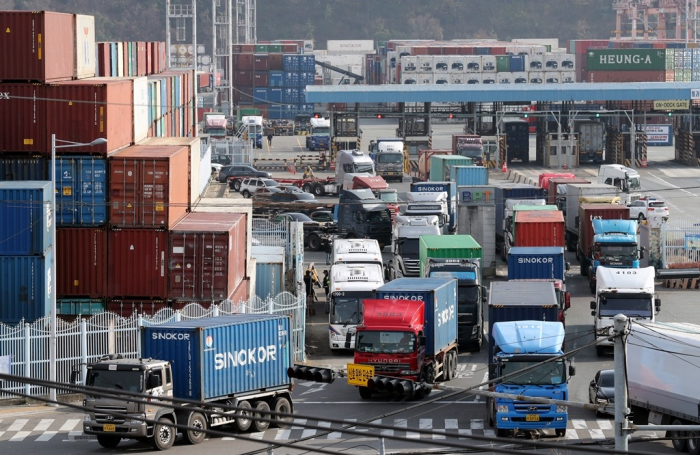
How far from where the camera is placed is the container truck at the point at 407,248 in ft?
152

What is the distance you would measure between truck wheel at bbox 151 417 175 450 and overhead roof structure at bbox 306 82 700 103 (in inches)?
2714

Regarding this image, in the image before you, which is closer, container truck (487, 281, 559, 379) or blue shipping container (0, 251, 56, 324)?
container truck (487, 281, 559, 379)

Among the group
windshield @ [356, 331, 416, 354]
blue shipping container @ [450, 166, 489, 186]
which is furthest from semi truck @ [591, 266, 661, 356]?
blue shipping container @ [450, 166, 489, 186]

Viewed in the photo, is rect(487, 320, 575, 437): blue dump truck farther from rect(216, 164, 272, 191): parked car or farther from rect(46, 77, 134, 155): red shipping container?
rect(216, 164, 272, 191): parked car

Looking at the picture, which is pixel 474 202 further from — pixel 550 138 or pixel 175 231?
pixel 550 138

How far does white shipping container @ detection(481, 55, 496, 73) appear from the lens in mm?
138250

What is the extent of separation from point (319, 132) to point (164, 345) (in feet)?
276

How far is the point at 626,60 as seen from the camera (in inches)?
5113

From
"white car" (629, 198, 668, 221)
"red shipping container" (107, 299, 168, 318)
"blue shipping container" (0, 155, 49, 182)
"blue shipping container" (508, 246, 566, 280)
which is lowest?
"red shipping container" (107, 299, 168, 318)

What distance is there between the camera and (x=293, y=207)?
57156mm

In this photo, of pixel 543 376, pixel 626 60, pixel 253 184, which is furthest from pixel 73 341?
pixel 626 60

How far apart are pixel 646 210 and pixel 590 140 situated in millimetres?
40422

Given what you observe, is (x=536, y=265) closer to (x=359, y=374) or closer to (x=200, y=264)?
(x=200, y=264)

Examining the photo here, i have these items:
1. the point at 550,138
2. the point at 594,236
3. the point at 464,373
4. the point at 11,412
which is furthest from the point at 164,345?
the point at 550,138
